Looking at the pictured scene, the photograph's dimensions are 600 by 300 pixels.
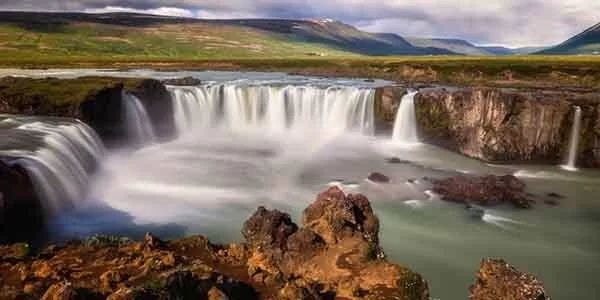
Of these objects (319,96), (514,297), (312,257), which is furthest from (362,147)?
(514,297)

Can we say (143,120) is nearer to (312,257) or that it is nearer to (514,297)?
(312,257)

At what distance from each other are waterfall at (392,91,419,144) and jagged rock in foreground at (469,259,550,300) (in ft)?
123

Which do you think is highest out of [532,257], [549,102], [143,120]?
[549,102]

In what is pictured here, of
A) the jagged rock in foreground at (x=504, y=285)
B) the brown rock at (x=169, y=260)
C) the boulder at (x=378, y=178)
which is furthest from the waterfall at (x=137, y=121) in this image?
the jagged rock in foreground at (x=504, y=285)

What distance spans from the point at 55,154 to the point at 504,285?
25.7 meters

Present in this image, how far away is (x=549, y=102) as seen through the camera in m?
40.3

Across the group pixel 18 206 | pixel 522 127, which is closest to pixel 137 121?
pixel 18 206

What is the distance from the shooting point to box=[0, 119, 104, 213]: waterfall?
24.3 meters

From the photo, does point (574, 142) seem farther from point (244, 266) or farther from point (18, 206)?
point (18, 206)

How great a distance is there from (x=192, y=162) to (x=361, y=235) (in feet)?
93.4

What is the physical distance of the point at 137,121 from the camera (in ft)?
148

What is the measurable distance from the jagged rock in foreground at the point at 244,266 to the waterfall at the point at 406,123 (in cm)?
3397

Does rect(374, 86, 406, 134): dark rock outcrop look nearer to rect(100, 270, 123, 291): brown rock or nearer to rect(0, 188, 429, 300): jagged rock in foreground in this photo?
rect(0, 188, 429, 300): jagged rock in foreground

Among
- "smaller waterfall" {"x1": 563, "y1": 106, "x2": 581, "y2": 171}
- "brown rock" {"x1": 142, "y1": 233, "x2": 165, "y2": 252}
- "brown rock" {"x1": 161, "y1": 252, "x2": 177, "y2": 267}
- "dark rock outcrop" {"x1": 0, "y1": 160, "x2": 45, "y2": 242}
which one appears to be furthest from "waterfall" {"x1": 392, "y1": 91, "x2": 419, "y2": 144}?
"brown rock" {"x1": 161, "y1": 252, "x2": 177, "y2": 267}
